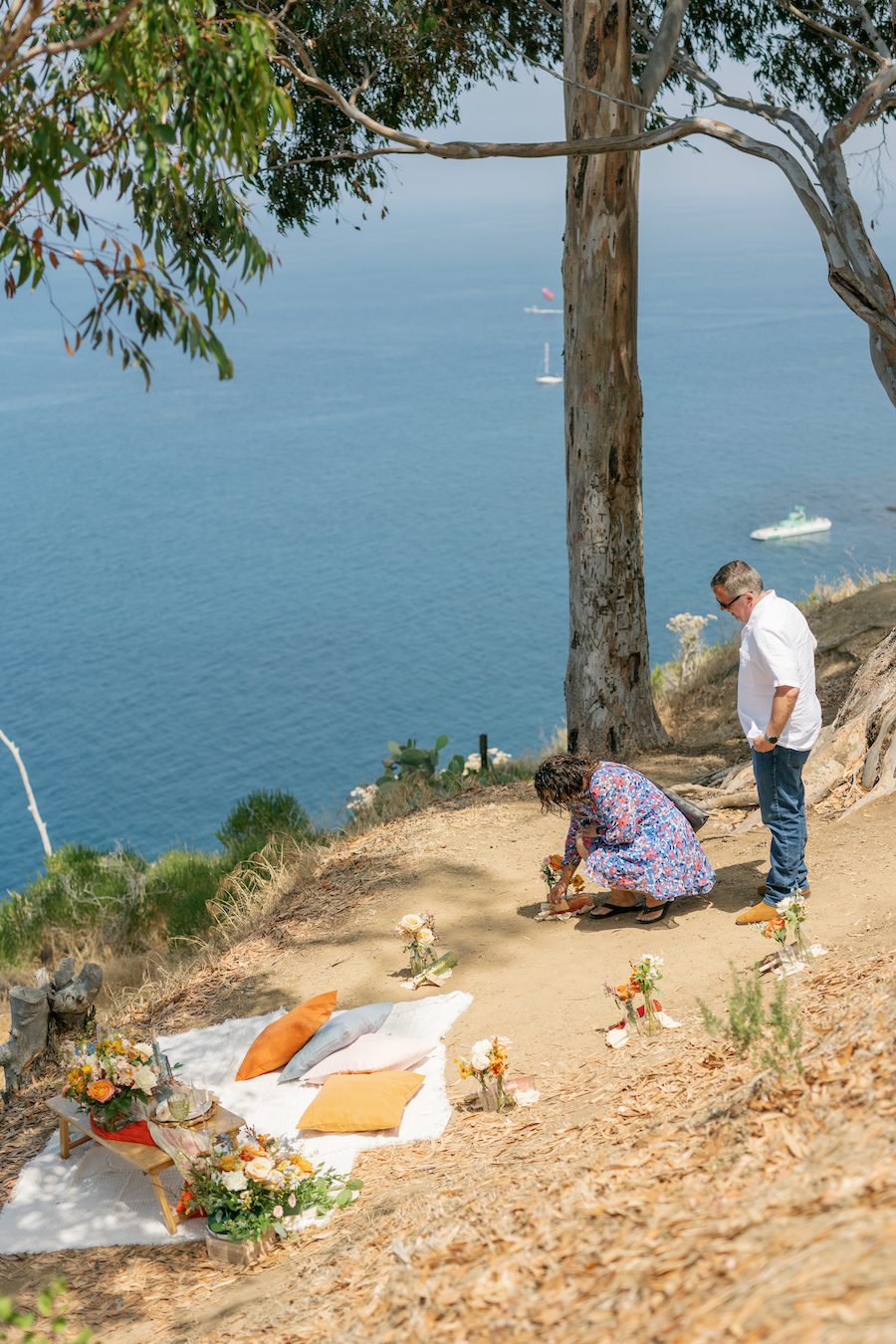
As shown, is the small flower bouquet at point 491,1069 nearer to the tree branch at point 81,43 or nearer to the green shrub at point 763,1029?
the green shrub at point 763,1029

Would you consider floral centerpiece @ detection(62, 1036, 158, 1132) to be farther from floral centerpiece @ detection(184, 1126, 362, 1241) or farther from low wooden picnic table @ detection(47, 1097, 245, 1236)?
floral centerpiece @ detection(184, 1126, 362, 1241)

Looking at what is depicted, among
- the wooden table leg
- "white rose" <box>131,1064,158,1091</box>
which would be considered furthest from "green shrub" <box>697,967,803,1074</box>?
"white rose" <box>131,1064,158,1091</box>

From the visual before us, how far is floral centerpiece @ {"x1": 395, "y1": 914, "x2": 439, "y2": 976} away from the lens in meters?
6.94

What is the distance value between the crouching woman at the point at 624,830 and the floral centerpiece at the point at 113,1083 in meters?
2.26

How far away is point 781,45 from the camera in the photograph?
13.8 metres

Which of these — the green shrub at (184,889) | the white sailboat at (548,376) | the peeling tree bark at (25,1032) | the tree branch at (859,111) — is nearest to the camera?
the peeling tree bark at (25,1032)

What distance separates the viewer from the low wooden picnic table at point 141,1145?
5285 millimetres

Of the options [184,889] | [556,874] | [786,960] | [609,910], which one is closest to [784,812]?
[786,960]

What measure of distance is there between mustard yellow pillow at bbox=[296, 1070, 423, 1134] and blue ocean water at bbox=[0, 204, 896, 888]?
48.8ft

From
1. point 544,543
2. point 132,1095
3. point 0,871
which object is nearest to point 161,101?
point 132,1095

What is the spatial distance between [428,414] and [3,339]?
69307 millimetres

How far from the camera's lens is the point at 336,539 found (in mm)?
67625

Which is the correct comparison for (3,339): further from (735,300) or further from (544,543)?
(544,543)

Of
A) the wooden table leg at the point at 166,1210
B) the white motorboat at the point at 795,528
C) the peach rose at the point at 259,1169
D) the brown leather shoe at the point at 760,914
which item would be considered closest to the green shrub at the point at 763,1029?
the brown leather shoe at the point at 760,914
